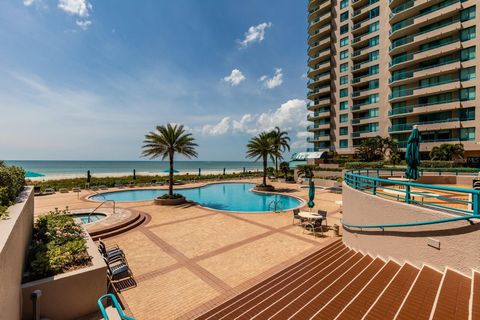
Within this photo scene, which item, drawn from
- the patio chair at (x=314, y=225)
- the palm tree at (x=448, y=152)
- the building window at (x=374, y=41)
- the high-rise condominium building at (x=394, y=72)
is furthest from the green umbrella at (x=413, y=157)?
the building window at (x=374, y=41)

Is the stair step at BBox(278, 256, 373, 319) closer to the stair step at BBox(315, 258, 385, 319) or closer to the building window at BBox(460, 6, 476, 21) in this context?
the stair step at BBox(315, 258, 385, 319)

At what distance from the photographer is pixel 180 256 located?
10688mm

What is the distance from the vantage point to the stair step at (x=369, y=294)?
5.03 m

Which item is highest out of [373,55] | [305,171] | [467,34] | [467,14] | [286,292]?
[467,14]

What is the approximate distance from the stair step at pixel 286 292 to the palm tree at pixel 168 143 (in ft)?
61.2

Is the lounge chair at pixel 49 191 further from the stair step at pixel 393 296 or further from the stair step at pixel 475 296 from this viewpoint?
the stair step at pixel 475 296

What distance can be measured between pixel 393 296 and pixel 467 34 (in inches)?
1972

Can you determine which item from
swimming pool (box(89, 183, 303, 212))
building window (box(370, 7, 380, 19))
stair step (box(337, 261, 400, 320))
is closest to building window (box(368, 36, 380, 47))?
building window (box(370, 7, 380, 19))

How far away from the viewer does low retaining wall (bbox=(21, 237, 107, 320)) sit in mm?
5828

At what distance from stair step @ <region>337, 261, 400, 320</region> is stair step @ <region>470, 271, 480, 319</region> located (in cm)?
178

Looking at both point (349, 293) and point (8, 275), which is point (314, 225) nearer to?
point (349, 293)

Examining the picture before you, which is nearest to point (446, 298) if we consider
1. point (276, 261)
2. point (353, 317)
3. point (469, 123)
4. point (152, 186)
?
point (353, 317)

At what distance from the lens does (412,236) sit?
273 inches

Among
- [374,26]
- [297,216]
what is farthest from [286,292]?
[374,26]
